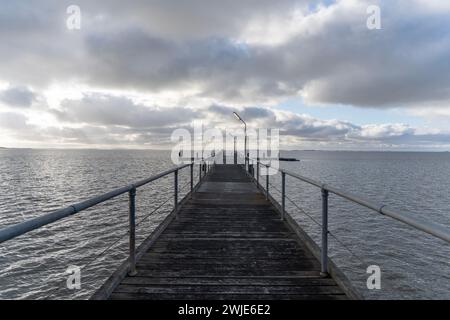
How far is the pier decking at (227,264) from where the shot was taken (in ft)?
11.7

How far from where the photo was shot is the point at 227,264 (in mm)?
4469

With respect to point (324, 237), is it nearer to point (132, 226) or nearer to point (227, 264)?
point (227, 264)

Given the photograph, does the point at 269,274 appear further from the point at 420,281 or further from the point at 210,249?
the point at 420,281

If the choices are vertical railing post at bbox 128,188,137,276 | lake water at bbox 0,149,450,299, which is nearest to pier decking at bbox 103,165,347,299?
vertical railing post at bbox 128,188,137,276

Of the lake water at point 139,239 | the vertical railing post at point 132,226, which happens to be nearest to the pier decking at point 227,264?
the vertical railing post at point 132,226

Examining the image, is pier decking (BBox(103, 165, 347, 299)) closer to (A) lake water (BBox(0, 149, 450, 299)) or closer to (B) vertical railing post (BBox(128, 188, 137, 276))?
(B) vertical railing post (BBox(128, 188, 137, 276))

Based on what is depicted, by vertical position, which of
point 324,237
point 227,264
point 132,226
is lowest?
point 227,264

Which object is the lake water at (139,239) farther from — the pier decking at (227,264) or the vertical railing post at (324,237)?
the vertical railing post at (324,237)

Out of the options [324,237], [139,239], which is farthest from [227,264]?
[139,239]

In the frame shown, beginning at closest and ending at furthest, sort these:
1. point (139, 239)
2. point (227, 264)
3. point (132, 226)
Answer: point (132, 226), point (227, 264), point (139, 239)

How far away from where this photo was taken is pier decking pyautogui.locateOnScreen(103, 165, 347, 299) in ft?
11.7

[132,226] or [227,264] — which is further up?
[132,226]

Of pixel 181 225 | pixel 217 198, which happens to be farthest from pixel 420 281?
pixel 181 225

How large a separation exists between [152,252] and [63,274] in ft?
29.1
